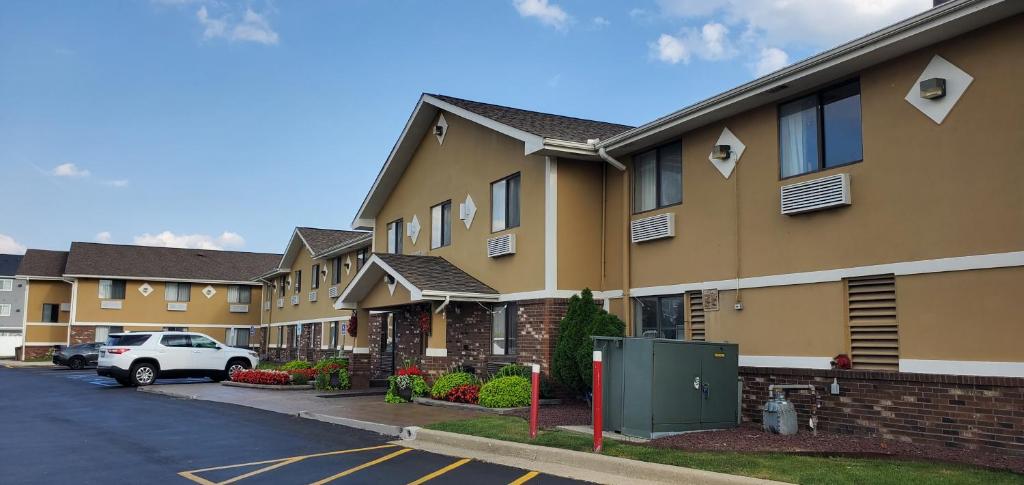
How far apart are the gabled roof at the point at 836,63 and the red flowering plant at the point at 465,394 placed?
6.02m

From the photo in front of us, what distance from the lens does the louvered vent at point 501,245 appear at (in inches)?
739

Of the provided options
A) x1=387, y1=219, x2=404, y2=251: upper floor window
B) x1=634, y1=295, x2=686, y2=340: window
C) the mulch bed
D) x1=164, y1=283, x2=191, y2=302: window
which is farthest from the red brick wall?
x1=164, y1=283, x2=191, y2=302: window

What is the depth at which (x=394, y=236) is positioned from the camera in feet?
83.8

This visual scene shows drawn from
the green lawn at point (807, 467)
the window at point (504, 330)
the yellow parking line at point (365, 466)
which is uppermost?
the window at point (504, 330)

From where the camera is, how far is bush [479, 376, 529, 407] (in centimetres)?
1642

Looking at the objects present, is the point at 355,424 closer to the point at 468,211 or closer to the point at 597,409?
the point at 597,409

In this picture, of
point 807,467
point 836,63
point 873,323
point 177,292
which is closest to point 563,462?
point 807,467

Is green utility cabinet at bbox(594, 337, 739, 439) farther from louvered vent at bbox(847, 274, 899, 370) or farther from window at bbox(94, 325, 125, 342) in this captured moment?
window at bbox(94, 325, 125, 342)

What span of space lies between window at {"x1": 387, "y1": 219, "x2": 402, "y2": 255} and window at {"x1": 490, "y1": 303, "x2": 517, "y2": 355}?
657 centimetres

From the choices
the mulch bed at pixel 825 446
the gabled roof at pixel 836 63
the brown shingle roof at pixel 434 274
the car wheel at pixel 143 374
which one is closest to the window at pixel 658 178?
the gabled roof at pixel 836 63

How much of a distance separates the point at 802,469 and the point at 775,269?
478 cm

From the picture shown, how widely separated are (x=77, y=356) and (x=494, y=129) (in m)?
33.4

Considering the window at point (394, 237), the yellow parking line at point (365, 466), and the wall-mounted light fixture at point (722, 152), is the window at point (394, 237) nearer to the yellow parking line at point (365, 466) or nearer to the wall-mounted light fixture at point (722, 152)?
the wall-mounted light fixture at point (722, 152)

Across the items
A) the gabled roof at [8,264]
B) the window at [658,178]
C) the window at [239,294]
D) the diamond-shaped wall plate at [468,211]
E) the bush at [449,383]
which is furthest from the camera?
the gabled roof at [8,264]
